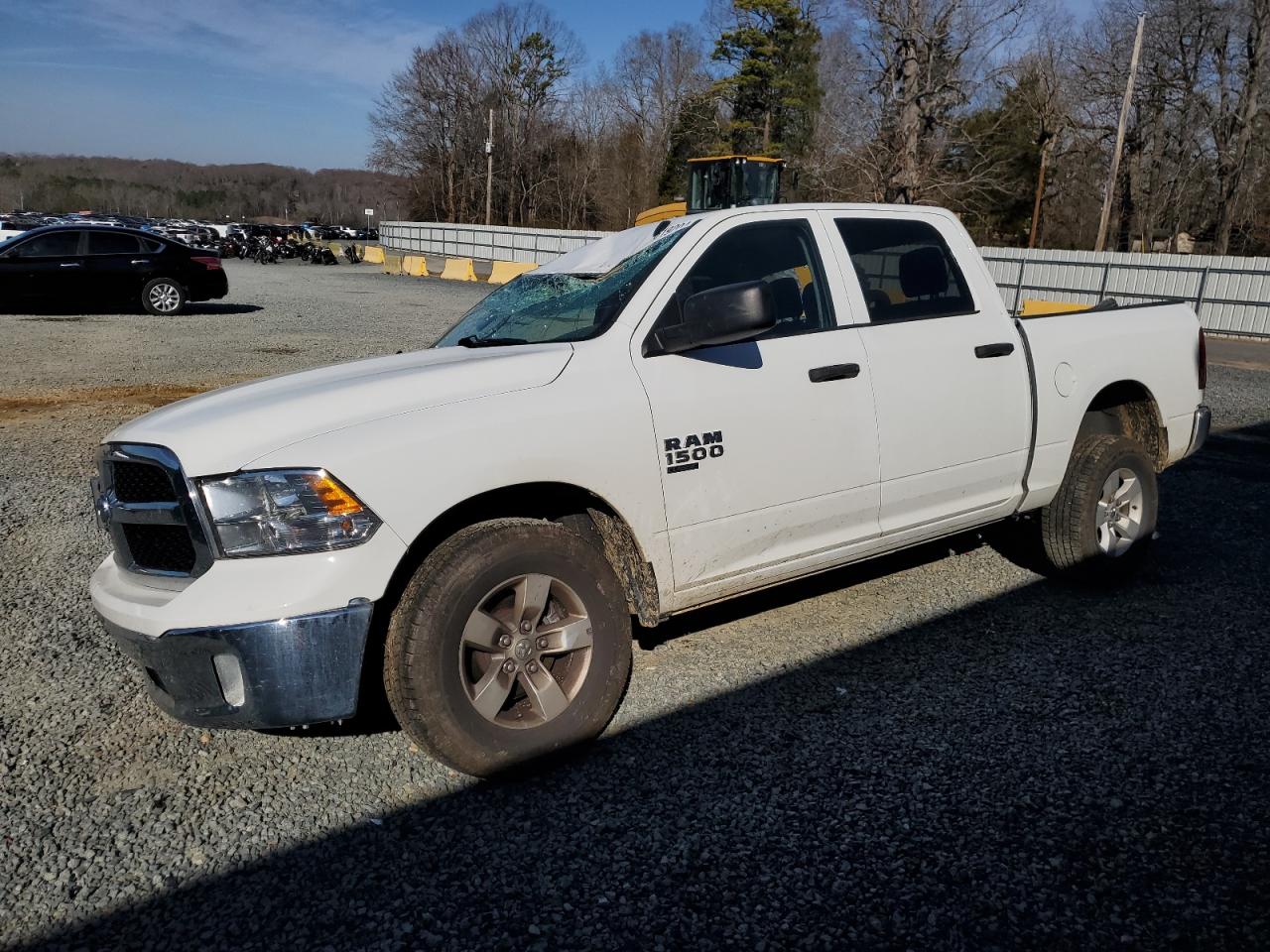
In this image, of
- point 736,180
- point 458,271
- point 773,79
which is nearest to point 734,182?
point 736,180

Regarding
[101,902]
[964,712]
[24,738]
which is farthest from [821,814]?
[24,738]

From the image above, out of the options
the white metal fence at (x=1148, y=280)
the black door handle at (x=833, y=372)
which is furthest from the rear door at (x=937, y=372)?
the white metal fence at (x=1148, y=280)

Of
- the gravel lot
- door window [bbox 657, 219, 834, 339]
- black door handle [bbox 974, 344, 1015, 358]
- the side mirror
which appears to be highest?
door window [bbox 657, 219, 834, 339]

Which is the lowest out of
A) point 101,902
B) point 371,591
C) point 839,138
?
point 101,902

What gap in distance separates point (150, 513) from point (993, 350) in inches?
137

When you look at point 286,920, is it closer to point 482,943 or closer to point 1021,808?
point 482,943

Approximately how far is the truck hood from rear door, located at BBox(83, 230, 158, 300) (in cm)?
1635

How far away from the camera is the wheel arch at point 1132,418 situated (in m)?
5.12

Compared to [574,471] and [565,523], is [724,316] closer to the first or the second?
[574,471]

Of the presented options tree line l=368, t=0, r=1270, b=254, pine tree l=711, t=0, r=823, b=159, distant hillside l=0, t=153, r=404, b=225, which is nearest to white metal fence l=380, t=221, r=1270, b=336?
tree line l=368, t=0, r=1270, b=254

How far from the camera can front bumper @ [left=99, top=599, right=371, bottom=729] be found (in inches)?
109

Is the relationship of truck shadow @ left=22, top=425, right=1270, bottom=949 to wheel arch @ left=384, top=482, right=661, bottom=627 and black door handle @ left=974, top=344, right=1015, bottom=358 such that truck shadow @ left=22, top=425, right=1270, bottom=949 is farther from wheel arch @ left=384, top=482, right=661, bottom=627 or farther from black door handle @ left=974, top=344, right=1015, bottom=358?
black door handle @ left=974, top=344, right=1015, bottom=358

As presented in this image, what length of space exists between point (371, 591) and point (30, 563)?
11.2 feet

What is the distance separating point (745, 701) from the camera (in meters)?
3.72
